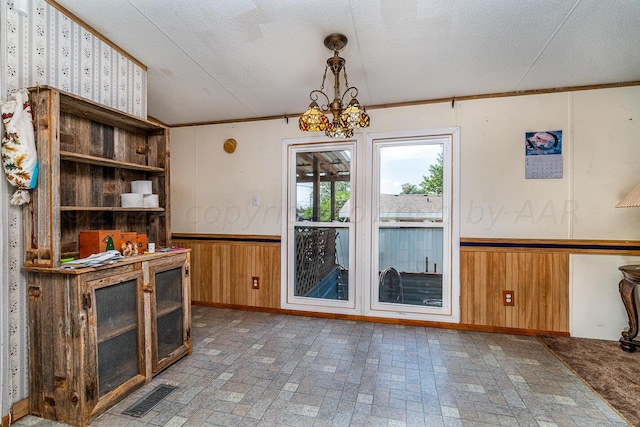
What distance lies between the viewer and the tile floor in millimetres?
1728

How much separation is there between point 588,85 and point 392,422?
3262 mm

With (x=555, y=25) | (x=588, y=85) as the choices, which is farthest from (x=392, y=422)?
(x=588, y=85)

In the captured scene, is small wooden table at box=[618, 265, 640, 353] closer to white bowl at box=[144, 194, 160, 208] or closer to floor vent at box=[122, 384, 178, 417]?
floor vent at box=[122, 384, 178, 417]

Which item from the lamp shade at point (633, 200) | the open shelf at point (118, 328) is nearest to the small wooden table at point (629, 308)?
the lamp shade at point (633, 200)

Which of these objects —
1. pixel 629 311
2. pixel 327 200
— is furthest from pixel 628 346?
pixel 327 200

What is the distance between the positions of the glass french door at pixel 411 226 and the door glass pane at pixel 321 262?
0.36 meters

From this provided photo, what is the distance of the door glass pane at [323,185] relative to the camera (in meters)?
3.42

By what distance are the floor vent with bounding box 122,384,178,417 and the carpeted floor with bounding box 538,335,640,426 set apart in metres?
2.73

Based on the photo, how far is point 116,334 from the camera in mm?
1848

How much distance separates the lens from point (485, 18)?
5.99 feet

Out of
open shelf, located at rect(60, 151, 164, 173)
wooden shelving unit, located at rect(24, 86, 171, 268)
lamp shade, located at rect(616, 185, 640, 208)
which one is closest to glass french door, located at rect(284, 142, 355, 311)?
wooden shelving unit, located at rect(24, 86, 171, 268)

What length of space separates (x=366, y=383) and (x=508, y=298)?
1.78m

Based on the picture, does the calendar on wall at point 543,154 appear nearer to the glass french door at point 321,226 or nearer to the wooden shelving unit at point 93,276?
the glass french door at point 321,226

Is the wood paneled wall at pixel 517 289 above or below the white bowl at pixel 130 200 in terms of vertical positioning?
below
